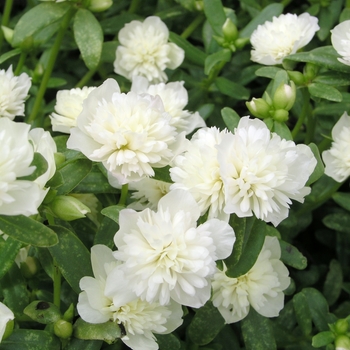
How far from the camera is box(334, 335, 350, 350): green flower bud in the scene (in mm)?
999

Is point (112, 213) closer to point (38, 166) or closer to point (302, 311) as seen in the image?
point (38, 166)

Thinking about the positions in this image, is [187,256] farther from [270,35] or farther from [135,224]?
[270,35]

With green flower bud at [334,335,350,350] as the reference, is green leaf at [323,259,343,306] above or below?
below

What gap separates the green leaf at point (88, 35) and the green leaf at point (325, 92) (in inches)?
20.6

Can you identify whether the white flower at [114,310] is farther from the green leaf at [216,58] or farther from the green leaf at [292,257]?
the green leaf at [216,58]

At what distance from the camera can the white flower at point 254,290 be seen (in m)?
0.98

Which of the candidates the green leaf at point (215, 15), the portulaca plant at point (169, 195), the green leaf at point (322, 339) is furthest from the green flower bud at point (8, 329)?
the green leaf at point (215, 15)

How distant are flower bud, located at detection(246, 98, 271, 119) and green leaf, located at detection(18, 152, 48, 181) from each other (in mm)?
436

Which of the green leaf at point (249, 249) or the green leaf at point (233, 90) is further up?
the green leaf at point (249, 249)

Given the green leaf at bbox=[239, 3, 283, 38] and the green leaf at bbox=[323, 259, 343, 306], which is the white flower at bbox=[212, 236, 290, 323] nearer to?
the green leaf at bbox=[323, 259, 343, 306]

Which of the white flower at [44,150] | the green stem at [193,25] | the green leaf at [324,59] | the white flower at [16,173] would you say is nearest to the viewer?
the white flower at [16,173]

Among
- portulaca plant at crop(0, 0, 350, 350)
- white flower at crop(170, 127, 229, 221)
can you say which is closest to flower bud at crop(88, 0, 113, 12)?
portulaca plant at crop(0, 0, 350, 350)

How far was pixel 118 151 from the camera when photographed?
32.3 inches

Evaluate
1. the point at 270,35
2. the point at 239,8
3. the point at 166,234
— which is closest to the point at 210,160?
the point at 166,234
